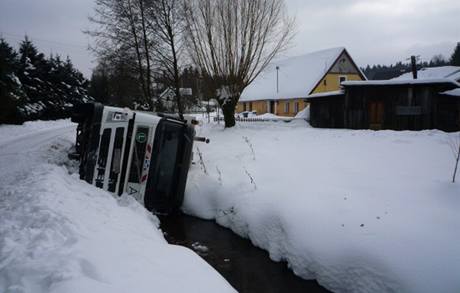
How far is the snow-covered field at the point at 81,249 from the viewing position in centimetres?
276

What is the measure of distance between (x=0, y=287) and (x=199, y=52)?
1626 centimetres

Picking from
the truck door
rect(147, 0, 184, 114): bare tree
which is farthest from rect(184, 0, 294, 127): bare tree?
the truck door

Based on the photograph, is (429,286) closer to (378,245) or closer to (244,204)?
(378,245)

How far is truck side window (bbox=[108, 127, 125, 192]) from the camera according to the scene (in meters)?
6.58

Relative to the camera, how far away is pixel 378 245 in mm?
4934

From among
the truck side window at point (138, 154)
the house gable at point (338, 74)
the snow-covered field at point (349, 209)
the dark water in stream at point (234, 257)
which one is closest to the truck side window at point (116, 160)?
the truck side window at point (138, 154)

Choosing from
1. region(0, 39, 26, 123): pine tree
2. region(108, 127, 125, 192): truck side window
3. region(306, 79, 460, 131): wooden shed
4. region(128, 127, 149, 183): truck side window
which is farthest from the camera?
region(0, 39, 26, 123): pine tree

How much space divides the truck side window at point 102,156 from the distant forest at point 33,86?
1698cm

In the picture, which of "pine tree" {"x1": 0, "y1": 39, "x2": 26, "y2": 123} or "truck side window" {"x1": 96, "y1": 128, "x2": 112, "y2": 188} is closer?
"truck side window" {"x1": 96, "y1": 128, "x2": 112, "y2": 188}

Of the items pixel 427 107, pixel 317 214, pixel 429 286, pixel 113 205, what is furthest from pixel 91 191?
pixel 427 107

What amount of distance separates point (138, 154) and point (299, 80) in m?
30.8

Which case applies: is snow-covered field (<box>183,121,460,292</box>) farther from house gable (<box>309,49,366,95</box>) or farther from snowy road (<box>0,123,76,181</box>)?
house gable (<box>309,49,366,95</box>)

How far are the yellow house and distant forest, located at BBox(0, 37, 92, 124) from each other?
19333 mm

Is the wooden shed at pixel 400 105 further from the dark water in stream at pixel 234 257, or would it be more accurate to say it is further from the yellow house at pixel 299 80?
the yellow house at pixel 299 80
